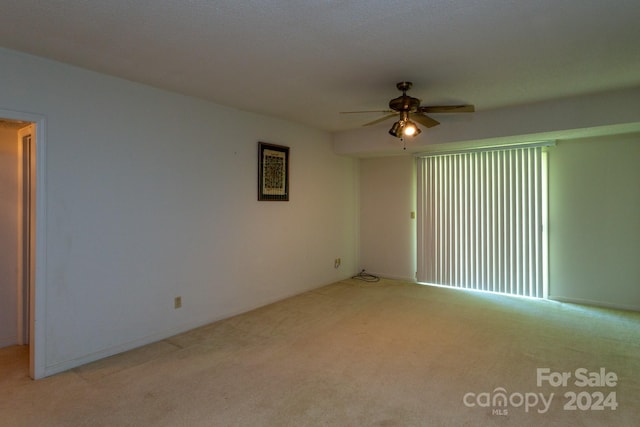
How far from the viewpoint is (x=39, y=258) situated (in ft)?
8.52

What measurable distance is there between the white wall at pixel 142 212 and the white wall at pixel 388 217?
1727 mm

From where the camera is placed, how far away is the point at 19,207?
10.6 feet

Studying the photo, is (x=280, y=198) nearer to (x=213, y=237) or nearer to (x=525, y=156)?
(x=213, y=237)

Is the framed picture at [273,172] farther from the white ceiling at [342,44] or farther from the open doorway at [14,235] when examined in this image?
the open doorway at [14,235]

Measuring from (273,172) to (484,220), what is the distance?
301 cm

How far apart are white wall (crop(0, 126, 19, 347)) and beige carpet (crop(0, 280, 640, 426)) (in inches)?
11.0

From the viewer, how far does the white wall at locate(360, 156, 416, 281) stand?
5.69 meters

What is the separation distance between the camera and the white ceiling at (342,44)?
1965 mm

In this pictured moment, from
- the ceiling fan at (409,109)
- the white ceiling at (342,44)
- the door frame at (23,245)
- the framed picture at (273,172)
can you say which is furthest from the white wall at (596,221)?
Result: the door frame at (23,245)

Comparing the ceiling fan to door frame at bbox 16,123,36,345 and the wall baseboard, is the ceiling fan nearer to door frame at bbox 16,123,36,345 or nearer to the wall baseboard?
the wall baseboard

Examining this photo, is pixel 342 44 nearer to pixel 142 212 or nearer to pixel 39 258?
pixel 142 212

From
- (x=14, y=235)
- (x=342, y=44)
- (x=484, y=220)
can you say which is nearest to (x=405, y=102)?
(x=342, y=44)

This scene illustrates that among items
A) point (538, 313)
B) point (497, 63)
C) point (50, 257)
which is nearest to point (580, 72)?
point (497, 63)

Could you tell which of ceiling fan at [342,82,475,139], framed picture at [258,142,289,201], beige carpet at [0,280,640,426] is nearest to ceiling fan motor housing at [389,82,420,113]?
ceiling fan at [342,82,475,139]
